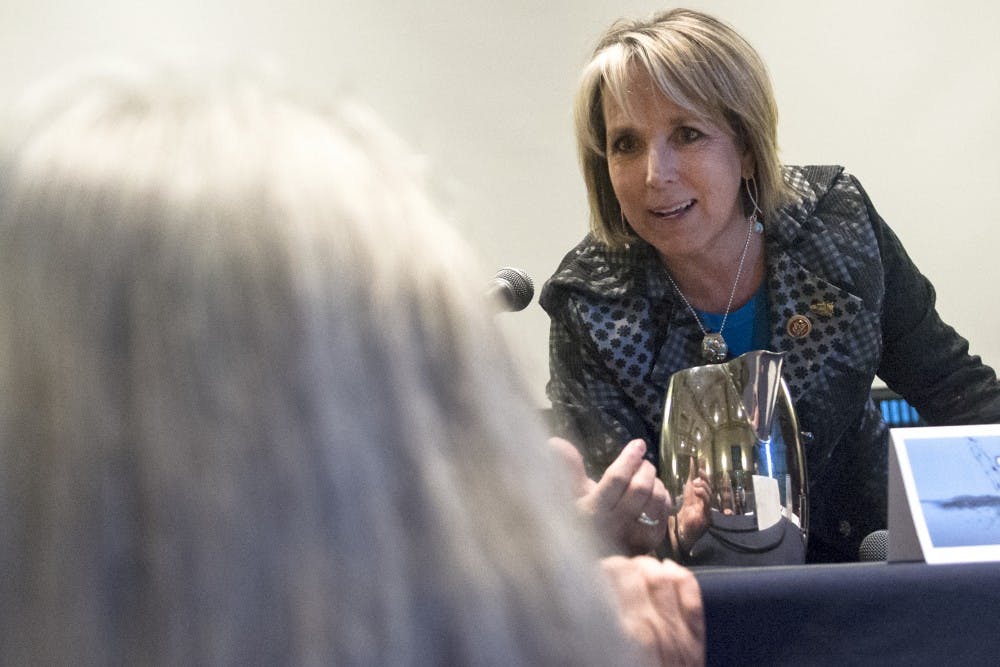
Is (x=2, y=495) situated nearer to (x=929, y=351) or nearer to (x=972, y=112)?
(x=929, y=351)

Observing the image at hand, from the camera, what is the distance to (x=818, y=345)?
137 centimetres

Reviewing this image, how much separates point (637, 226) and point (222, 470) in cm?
123

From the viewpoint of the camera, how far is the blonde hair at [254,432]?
29 cm

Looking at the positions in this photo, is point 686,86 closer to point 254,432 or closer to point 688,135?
point 688,135

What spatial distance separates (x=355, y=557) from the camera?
0.29 metres

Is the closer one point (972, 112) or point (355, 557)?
point (355, 557)

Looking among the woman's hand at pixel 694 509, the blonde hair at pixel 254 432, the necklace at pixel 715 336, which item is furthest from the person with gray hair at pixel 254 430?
the necklace at pixel 715 336

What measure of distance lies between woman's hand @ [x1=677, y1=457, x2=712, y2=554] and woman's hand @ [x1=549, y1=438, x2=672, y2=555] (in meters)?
0.01

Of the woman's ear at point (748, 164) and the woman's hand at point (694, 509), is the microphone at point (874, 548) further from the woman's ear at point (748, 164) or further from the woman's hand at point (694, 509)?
the woman's ear at point (748, 164)

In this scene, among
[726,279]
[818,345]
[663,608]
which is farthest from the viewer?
[726,279]

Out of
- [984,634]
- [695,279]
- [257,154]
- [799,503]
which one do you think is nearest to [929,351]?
[695,279]

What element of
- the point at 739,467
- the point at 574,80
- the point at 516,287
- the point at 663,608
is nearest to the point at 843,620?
the point at 663,608

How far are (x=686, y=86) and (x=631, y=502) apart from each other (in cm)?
75

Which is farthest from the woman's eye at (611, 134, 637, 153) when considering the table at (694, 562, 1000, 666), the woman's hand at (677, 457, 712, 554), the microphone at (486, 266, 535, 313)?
the table at (694, 562, 1000, 666)
